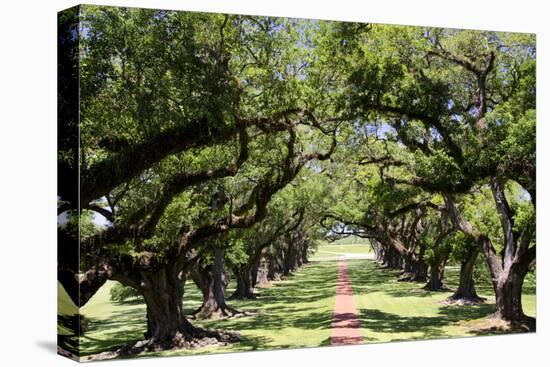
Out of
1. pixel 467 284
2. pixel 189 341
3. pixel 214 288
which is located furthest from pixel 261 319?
pixel 467 284

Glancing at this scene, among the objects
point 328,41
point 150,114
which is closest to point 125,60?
point 150,114

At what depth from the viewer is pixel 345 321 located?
12.9 meters

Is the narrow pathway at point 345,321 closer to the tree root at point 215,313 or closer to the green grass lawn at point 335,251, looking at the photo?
the green grass lawn at point 335,251

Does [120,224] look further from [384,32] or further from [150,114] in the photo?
[384,32]

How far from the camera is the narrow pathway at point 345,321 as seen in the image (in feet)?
40.7

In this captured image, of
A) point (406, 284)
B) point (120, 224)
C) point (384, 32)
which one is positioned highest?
point (384, 32)

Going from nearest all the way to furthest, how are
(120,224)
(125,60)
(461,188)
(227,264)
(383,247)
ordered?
A: 1. (125,60)
2. (120,224)
3. (461,188)
4. (227,264)
5. (383,247)

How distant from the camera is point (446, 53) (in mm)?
13367

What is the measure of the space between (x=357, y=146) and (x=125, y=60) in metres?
5.12

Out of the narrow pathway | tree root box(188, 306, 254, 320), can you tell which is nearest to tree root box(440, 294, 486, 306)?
the narrow pathway

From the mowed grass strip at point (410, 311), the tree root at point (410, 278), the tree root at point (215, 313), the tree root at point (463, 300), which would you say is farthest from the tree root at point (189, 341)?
the tree root at point (463, 300)

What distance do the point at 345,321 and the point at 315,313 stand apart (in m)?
0.57

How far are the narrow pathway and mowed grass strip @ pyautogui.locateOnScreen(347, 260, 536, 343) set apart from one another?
0.13m

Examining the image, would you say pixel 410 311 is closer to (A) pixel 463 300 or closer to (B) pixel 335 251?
(A) pixel 463 300
